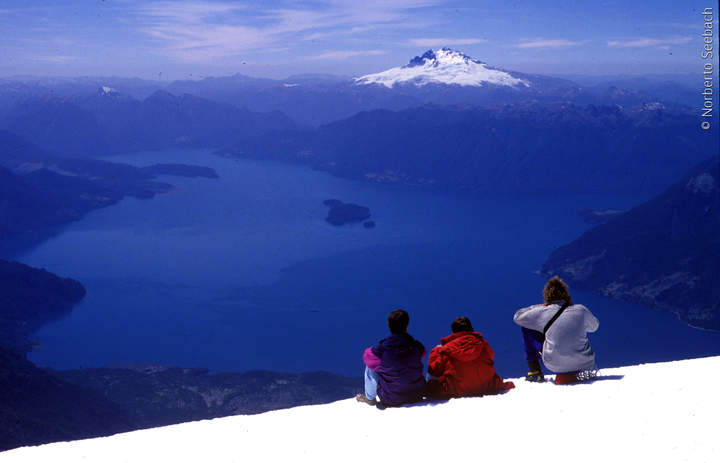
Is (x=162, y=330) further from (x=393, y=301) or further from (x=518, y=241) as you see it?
(x=518, y=241)

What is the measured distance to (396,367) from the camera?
8727 mm

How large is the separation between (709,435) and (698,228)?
180053mm

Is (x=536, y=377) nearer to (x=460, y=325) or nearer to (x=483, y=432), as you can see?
(x=460, y=325)

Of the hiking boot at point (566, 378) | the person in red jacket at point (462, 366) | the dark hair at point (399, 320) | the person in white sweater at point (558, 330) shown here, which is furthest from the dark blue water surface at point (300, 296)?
the dark hair at point (399, 320)

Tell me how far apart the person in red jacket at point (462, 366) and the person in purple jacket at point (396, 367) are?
275 millimetres

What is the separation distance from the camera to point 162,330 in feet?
391

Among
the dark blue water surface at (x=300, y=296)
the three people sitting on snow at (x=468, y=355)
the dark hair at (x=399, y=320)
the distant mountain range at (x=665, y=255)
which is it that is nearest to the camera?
the dark hair at (x=399, y=320)

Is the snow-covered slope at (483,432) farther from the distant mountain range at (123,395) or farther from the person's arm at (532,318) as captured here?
the distant mountain range at (123,395)

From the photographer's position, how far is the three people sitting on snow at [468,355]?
28.4ft

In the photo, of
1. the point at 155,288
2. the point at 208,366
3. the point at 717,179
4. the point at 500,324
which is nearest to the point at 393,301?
the point at 500,324

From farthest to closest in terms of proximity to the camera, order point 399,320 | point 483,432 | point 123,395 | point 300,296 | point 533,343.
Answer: point 300,296, point 123,395, point 533,343, point 399,320, point 483,432

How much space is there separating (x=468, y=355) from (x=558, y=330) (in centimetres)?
149

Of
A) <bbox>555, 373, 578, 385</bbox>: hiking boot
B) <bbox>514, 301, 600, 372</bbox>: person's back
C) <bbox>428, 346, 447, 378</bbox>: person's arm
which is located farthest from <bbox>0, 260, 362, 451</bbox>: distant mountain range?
<bbox>514, 301, 600, 372</bbox>: person's back

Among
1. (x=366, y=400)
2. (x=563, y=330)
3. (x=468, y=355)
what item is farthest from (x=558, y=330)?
(x=366, y=400)
